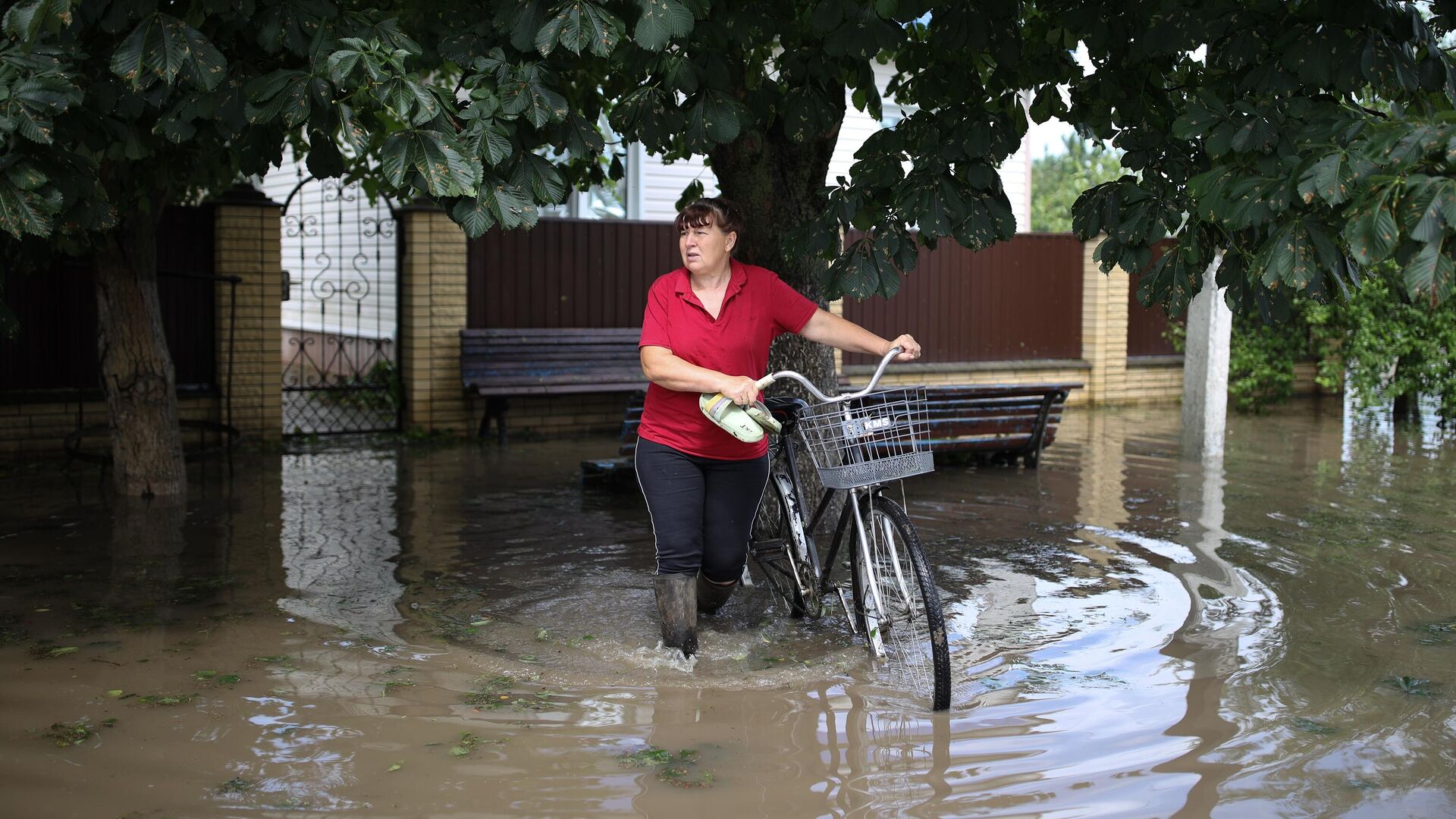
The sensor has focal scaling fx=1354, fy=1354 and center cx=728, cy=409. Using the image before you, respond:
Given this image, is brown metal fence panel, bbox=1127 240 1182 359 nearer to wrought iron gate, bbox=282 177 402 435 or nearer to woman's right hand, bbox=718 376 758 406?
wrought iron gate, bbox=282 177 402 435

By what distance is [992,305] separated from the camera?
602 inches

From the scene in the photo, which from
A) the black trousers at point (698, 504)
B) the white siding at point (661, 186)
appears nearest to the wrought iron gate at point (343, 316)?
the white siding at point (661, 186)

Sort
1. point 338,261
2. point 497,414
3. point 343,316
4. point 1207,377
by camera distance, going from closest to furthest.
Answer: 1. point 1207,377
2. point 497,414
3. point 338,261
4. point 343,316

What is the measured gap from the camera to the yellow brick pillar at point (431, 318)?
11.8 meters

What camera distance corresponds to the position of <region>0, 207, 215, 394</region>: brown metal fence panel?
9.95 metres

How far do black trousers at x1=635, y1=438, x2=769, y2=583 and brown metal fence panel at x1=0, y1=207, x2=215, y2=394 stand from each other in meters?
6.00

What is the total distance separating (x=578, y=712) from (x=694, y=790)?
744 mm

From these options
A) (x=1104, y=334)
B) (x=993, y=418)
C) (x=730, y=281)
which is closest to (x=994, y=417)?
(x=993, y=418)

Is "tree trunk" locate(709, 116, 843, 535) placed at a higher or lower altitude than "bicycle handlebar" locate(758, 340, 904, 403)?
higher

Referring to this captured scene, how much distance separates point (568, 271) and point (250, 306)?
3.02 meters

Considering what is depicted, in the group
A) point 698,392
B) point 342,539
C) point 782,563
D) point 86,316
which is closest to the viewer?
point 698,392

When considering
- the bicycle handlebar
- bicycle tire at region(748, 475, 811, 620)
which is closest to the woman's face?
the bicycle handlebar

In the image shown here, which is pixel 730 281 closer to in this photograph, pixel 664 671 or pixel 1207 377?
pixel 664 671

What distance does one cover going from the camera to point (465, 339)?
38.5 feet
